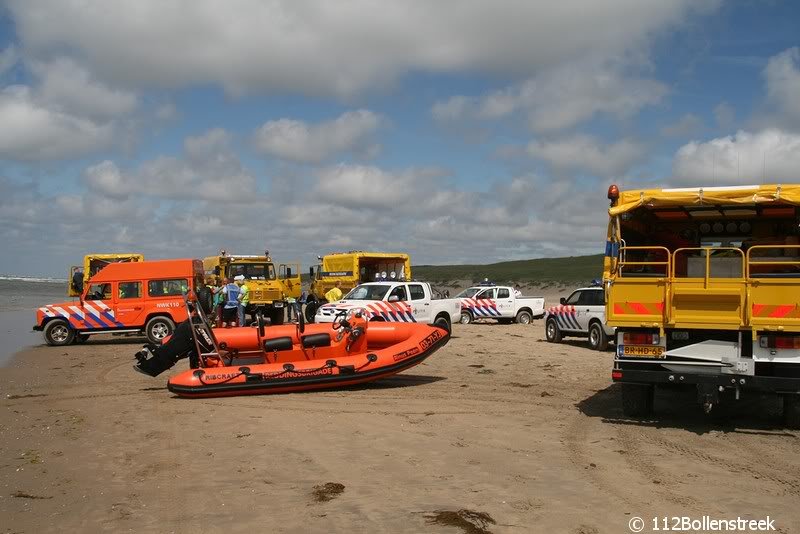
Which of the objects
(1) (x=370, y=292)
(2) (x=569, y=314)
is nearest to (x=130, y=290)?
(1) (x=370, y=292)

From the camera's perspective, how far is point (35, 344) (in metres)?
21.8

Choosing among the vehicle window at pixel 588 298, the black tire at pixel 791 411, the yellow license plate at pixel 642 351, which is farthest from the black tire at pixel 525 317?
the black tire at pixel 791 411

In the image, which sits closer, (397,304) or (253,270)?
(397,304)

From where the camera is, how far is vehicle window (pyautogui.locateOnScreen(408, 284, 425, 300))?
67.3 feet

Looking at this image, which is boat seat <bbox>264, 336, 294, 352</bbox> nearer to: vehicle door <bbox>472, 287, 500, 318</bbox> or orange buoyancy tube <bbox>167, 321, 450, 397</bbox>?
orange buoyancy tube <bbox>167, 321, 450, 397</bbox>

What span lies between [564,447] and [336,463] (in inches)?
96.8

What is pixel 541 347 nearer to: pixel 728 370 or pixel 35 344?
pixel 728 370

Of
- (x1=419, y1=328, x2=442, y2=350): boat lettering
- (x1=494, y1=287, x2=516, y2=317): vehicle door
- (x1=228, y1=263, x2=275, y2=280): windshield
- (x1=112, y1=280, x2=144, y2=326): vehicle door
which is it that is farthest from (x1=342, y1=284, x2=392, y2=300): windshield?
(x1=494, y1=287, x2=516, y2=317): vehicle door

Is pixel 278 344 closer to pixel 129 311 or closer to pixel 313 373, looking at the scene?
pixel 313 373

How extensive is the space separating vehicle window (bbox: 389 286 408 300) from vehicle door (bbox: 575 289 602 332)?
4.64 m

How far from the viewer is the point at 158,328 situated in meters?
20.7

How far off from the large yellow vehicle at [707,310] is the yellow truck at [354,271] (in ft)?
60.4

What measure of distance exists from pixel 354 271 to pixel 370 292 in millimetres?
7666

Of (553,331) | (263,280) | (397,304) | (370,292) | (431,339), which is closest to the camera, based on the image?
(431,339)
